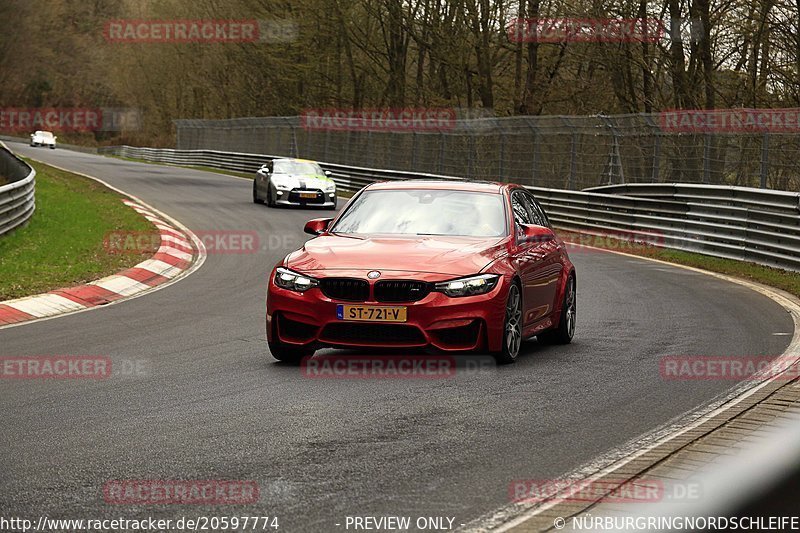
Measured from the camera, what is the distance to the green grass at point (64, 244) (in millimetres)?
14906

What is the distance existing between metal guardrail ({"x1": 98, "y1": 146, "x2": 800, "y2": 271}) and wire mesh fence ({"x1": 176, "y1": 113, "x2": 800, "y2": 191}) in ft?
1.62

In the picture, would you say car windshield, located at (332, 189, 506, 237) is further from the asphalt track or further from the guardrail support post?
the guardrail support post

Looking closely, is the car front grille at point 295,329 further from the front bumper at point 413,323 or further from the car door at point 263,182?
the car door at point 263,182

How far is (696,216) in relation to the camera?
22.0 metres

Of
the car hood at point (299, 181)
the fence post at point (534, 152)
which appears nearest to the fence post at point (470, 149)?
the fence post at point (534, 152)

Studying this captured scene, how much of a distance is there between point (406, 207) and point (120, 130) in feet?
310

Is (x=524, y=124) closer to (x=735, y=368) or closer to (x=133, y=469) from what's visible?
(x=735, y=368)

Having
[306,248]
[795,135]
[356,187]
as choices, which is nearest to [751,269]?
[795,135]

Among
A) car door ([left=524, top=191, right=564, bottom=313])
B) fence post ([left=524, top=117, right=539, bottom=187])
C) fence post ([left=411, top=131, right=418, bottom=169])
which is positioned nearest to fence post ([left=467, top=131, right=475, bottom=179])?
fence post ([left=524, top=117, right=539, bottom=187])

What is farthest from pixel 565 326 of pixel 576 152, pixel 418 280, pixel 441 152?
pixel 441 152

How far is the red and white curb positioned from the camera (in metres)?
12.7

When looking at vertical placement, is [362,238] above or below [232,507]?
above

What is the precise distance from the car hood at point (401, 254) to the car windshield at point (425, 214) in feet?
0.79

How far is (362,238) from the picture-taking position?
31.2ft
